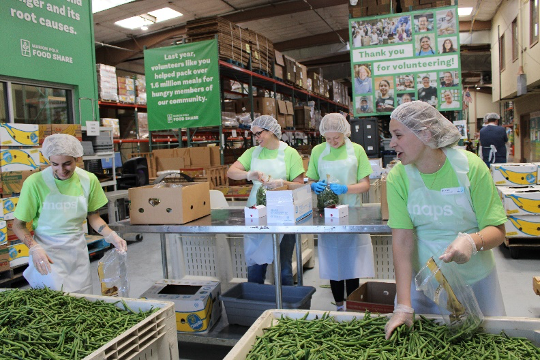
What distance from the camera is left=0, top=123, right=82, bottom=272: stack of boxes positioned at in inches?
185

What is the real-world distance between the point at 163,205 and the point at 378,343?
1.77 metres

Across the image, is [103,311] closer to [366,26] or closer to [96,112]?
[366,26]

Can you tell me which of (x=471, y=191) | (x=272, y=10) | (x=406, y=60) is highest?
(x=272, y=10)

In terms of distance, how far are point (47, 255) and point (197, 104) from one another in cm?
474

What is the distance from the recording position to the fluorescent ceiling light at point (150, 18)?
36.2 ft

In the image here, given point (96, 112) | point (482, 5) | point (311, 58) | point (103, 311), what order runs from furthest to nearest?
1. point (311, 58)
2. point (482, 5)
3. point (96, 112)
4. point (103, 311)

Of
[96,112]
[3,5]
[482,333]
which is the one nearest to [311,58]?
[96,112]

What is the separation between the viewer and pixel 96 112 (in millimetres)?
6719

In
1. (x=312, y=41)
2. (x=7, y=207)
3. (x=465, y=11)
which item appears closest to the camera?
(x=7, y=207)

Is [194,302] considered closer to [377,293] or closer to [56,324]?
[56,324]

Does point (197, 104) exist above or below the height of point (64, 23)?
below

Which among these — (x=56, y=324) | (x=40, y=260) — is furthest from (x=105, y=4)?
(x=56, y=324)

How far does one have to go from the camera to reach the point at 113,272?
117 inches

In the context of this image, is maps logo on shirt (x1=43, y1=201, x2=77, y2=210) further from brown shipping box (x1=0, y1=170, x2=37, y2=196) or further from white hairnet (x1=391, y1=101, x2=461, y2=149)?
brown shipping box (x1=0, y1=170, x2=37, y2=196)
